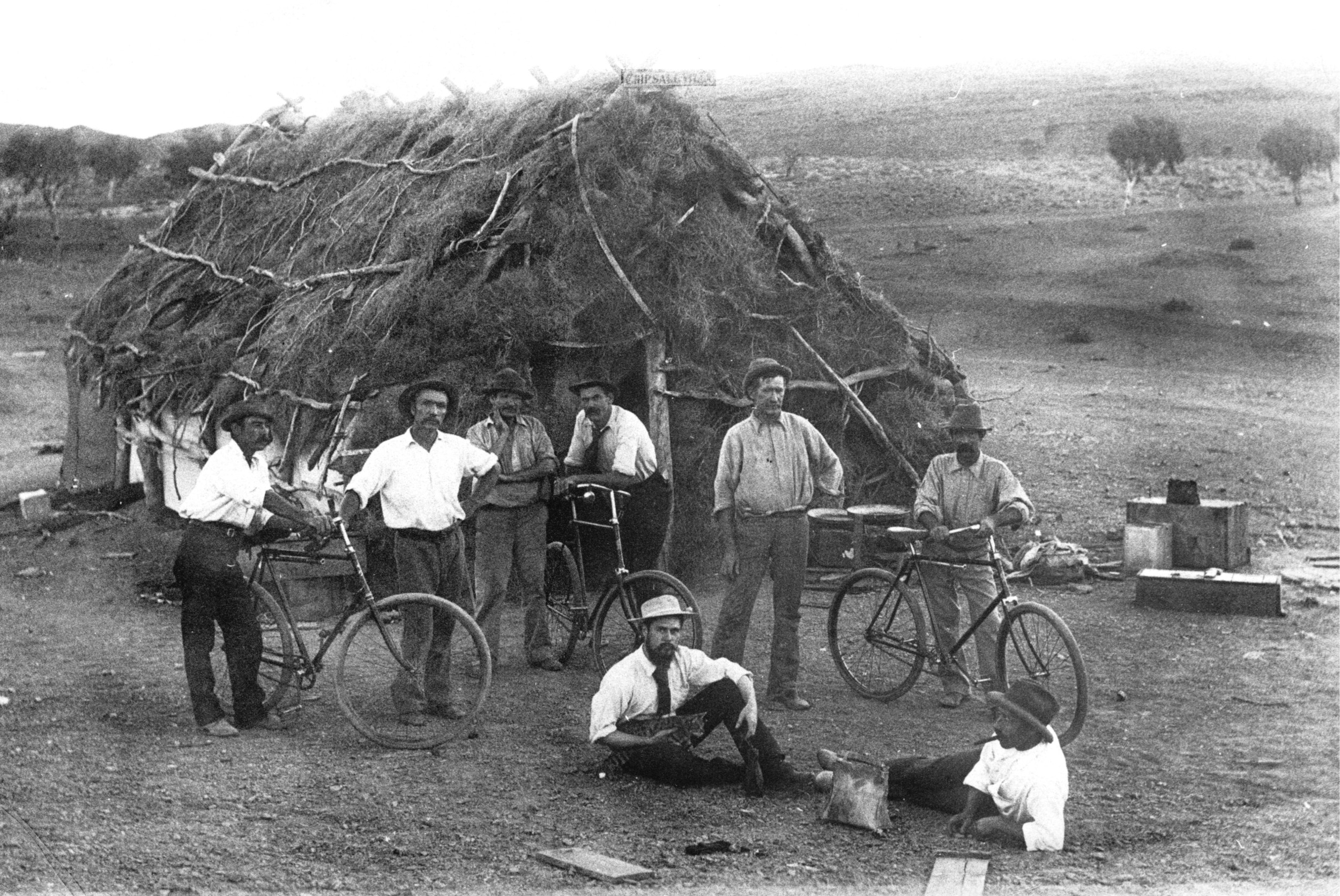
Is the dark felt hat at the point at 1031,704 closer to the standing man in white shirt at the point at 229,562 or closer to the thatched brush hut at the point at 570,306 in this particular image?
the standing man in white shirt at the point at 229,562

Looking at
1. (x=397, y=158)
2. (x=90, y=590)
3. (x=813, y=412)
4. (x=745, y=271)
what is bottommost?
(x=90, y=590)

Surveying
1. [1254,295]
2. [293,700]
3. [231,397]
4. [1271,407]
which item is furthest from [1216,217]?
[293,700]

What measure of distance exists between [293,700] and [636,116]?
5.39m

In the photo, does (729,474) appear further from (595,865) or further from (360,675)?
(595,865)

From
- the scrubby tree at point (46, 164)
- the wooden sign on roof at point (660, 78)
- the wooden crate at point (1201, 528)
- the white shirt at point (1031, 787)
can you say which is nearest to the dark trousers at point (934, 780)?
the white shirt at point (1031, 787)

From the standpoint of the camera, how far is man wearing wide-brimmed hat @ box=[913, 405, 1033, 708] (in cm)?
697

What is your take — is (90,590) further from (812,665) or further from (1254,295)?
(1254,295)

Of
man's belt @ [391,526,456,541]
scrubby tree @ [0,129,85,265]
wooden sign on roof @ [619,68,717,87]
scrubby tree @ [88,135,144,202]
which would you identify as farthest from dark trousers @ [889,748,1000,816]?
scrubby tree @ [88,135,144,202]

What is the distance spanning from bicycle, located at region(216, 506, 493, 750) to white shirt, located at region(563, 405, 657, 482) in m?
1.50

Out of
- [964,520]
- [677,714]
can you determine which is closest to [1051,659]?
[964,520]

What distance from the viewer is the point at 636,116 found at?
1041 cm

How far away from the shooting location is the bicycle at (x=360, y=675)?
21.2 feet

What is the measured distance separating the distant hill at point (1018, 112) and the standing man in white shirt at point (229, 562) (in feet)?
83.1

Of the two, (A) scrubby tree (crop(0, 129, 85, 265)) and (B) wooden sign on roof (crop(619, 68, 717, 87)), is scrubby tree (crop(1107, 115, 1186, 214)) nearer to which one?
(B) wooden sign on roof (crop(619, 68, 717, 87))
